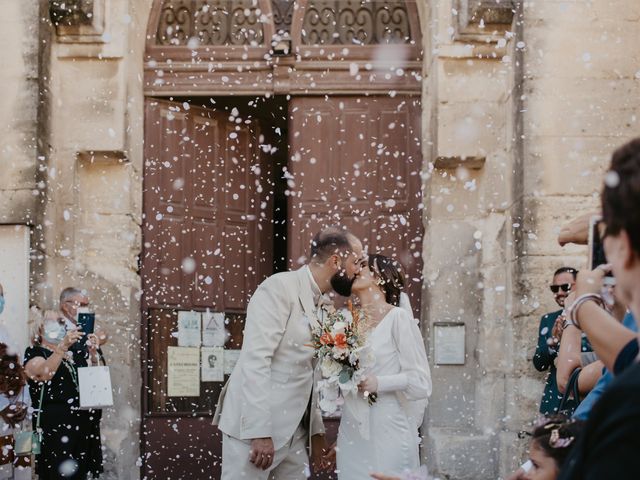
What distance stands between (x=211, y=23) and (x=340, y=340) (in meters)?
5.17

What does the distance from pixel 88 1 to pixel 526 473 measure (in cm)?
705

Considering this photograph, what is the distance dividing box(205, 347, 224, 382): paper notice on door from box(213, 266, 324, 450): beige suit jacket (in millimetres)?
3665

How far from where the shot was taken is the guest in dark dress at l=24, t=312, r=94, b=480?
7.89 m

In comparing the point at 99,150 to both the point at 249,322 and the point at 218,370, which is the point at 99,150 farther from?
the point at 249,322

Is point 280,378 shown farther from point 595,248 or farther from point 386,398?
point 595,248

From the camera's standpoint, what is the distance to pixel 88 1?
9336mm

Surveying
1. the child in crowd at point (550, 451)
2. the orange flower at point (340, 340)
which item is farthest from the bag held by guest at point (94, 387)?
the child in crowd at point (550, 451)

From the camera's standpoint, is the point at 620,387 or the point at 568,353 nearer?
the point at 620,387

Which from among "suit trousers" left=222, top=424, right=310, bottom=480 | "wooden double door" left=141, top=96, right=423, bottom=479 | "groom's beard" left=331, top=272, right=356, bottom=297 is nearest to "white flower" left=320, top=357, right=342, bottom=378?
"suit trousers" left=222, top=424, right=310, bottom=480

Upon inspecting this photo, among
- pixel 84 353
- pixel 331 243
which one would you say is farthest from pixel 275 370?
pixel 84 353

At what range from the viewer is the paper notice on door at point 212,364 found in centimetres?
988

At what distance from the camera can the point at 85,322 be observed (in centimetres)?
811

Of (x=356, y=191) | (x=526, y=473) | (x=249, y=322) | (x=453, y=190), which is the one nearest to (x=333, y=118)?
(x=356, y=191)

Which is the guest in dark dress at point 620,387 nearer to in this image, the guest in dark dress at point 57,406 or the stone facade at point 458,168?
the guest in dark dress at point 57,406
